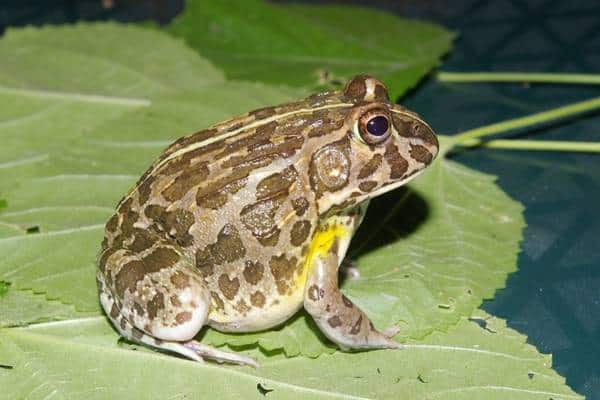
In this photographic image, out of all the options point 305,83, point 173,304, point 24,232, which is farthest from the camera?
point 305,83

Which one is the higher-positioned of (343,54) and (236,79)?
(343,54)

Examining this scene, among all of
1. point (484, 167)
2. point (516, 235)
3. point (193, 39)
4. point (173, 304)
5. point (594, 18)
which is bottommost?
point (173, 304)

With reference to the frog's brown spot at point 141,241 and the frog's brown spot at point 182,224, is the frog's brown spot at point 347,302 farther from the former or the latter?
the frog's brown spot at point 141,241

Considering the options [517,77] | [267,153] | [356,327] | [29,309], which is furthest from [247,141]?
[517,77]

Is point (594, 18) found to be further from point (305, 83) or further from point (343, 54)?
point (305, 83)

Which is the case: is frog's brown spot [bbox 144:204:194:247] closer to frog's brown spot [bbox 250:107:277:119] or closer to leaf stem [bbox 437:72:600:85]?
frog's brown spot [bbox 250:107:277:119]

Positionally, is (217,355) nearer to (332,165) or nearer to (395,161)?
(332,165)

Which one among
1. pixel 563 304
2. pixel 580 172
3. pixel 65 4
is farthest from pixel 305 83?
pixel 65 4

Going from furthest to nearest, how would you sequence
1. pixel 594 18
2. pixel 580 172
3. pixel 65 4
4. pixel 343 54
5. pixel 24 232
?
pixel 65 4 < pixel 594 18 < pixel 343 54 < pixel 580 172 < pixel 24 232
